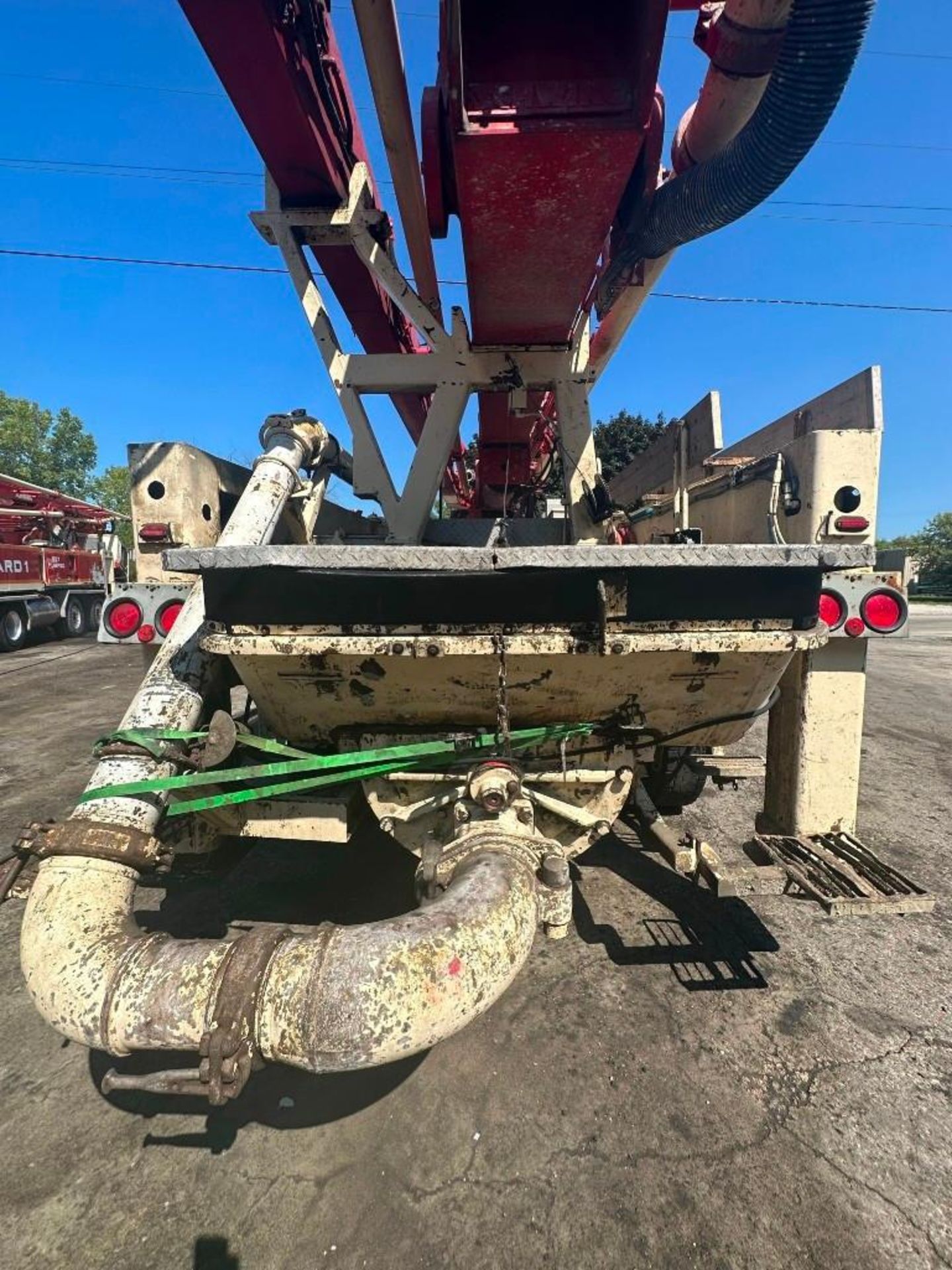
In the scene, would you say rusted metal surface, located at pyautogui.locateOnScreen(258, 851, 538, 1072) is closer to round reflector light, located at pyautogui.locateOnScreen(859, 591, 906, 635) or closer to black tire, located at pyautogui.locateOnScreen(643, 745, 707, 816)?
black tire, located at pyautogui.locateOnScreen(643, 745, 707, 816)

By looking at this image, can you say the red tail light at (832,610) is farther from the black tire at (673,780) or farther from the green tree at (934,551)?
the green tree at (934,551)

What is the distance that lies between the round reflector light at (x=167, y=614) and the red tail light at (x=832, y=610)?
245 cm

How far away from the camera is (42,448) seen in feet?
150

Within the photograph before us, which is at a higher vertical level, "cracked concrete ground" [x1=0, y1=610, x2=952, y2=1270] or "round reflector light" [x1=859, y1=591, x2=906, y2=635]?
"round reflector light" [x1=859, y1=591, x2=906, y2=635]

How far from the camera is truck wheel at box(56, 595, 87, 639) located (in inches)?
597

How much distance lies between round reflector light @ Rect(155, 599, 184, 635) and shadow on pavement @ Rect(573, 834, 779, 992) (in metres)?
2.18

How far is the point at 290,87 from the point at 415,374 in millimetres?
1509

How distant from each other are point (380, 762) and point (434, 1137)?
3.52ft

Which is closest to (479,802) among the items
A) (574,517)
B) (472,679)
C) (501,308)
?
(472,679)

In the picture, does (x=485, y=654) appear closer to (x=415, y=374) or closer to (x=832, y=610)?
(x=832, y=610)

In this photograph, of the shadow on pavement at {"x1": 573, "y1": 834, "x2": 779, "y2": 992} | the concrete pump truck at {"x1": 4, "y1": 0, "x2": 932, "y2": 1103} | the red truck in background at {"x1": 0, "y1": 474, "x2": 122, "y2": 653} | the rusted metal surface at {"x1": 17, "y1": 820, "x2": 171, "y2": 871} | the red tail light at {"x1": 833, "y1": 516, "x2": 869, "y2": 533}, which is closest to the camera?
the concrete pump truck at {"x1": 4, "y1": 0, "x2": 932, "y2": 1103}

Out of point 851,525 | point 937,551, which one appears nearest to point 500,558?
point 851,525

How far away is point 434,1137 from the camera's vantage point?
1738 mm

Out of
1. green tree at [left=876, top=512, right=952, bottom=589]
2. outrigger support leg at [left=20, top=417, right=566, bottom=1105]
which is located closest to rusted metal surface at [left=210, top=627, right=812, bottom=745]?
outrigger support leg at [left=20, top=417, right=566, bottom=1105]
